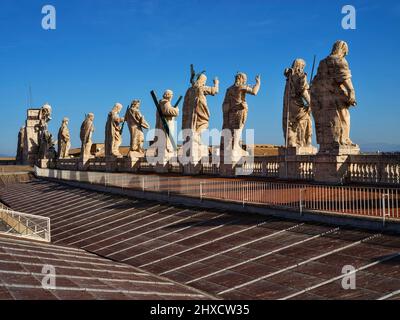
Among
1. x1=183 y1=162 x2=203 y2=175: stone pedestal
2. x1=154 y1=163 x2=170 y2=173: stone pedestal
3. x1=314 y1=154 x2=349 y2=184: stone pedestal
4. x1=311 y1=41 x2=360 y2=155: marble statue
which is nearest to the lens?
x1=314 y1=154 x2=349 y2=184: stone pedestal

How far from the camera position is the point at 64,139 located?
39688 mm

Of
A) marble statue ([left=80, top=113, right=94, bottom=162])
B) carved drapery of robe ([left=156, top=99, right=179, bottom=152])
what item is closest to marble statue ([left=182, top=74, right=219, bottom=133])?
carved drapery of robe ([left=156, top=99, right=179, bottom=152])

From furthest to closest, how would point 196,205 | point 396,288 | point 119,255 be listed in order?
point 196,205
point 119,255
point 396,288

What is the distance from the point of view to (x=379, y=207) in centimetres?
941

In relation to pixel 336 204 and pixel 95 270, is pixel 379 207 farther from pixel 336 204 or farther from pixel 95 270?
pixel 95 270

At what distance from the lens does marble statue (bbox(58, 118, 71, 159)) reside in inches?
1548

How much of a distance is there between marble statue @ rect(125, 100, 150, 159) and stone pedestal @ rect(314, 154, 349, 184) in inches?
580

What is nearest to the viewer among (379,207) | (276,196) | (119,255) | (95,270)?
(95,270)

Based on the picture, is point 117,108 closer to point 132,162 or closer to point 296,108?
point 132,162

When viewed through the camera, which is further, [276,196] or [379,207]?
[276,196]

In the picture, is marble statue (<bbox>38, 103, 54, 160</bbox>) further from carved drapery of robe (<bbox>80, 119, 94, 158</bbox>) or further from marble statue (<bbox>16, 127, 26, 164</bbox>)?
carved drapery of robe (<bbox>80, 119, 94, 158</bbox>)

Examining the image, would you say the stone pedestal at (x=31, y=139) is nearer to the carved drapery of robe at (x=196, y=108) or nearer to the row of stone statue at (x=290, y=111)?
the row of stone statue at (x=290, y=111)
